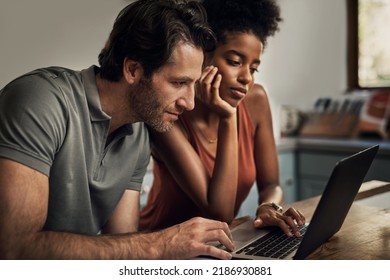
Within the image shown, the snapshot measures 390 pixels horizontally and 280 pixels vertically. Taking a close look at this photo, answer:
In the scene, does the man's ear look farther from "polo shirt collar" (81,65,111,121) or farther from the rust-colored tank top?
the rust-colored tank top

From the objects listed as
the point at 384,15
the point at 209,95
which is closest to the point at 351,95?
the point at 384,15

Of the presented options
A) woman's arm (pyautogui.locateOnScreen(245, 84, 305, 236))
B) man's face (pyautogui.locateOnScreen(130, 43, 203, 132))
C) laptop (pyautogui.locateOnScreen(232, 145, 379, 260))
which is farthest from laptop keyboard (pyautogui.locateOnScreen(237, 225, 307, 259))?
woman's arm (pyautogui.locateOnScreen(245, 84, 305, 236))

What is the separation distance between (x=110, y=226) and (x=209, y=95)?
1.33 feet

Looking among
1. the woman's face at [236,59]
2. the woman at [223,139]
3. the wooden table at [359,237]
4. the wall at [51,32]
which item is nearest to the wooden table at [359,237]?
the wooden table at [359,237]

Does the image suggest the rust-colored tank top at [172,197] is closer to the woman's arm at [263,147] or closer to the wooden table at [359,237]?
the woman's arm at [263,147]

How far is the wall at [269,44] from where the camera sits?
126 centimetres

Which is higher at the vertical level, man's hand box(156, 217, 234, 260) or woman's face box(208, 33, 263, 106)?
woman's face box(208, 33, 263, 106)

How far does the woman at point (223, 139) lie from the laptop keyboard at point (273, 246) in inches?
3.9

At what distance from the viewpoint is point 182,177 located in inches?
53.3

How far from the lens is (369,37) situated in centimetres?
229

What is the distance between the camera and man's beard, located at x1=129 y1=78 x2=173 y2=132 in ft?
3.76

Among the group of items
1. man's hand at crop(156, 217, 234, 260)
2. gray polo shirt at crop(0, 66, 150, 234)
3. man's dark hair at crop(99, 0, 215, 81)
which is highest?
man's dark hair at crop(99, 0, 215, 81)

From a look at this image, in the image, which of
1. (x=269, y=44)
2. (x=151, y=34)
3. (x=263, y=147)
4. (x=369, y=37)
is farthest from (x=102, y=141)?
(x=369, y=37)

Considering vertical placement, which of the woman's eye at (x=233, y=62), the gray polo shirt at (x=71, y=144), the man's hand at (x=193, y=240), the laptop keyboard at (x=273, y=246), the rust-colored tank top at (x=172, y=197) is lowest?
the rust-colored tank top at (x=172, y=197)
